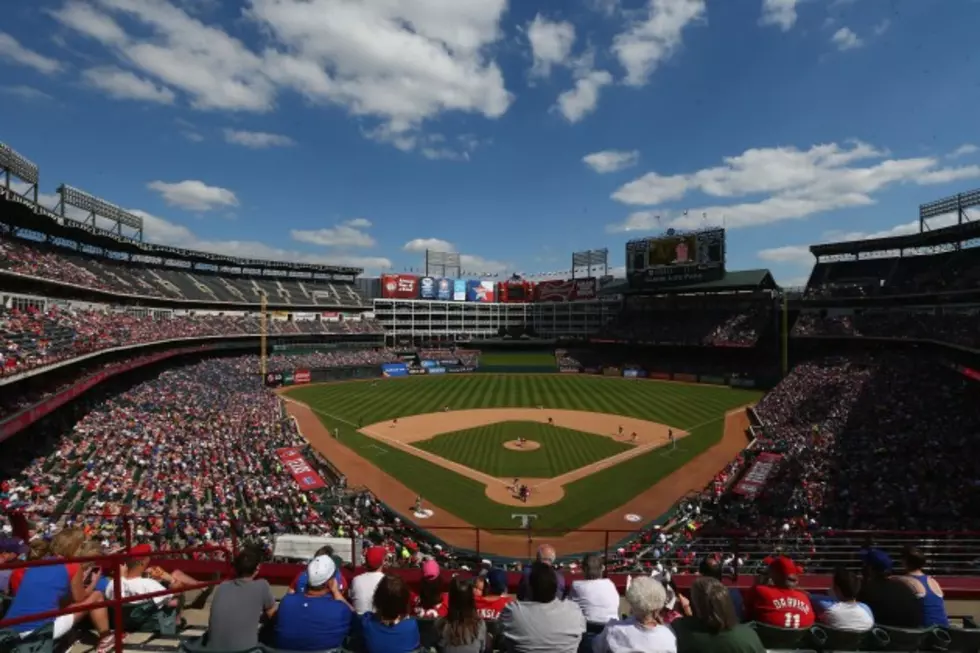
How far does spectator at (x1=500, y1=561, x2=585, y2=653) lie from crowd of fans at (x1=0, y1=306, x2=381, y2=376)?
24038mm

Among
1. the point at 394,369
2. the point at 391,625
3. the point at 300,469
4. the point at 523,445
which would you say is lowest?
the point at 523,445

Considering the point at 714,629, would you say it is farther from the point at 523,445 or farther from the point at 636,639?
the point at 523,445

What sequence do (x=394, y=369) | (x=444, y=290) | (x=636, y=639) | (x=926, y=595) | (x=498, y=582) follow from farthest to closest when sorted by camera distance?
(x=444, y=290) < (x=394, y=369) < (x=498, y=582) < (x=926, y=595) < (x=636, y=639)

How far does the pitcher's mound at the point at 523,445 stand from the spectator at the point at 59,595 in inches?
1183

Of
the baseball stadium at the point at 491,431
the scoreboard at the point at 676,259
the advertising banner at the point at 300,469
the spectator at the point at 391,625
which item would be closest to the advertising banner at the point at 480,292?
the baseball stadium at the point at 491,431

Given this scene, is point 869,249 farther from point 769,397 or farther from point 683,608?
point 683,608

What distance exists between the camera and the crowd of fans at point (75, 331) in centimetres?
2253

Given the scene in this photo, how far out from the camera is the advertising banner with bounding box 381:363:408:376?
2783 inches

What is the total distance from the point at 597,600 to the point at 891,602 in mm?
2903

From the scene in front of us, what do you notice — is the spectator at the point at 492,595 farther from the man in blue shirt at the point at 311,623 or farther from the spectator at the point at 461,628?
the man in blue shirt at the point at 311,623

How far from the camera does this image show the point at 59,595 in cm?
461

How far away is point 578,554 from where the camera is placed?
64.6ft

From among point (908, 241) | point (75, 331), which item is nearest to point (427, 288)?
point (75, 331)

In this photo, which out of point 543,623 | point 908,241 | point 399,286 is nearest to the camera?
point 543,623
